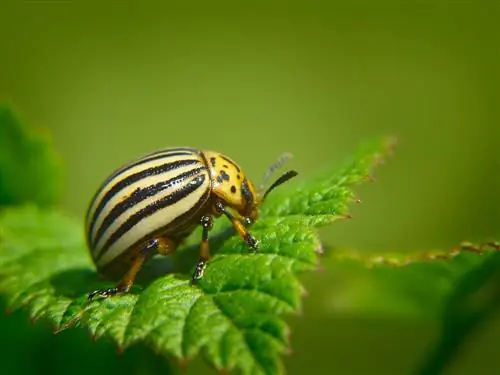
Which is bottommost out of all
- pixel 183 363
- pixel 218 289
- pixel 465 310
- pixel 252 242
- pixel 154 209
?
pixel 465 310

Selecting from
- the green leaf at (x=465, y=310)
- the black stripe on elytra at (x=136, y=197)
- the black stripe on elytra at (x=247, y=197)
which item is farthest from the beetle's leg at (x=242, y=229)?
the green leaf at (x=465, y=310)

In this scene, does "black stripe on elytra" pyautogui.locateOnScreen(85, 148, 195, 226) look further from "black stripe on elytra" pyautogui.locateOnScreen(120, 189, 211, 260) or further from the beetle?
"black stripe on elytra" pyautogui.locateOnScreen(120, 189, 211, 260)

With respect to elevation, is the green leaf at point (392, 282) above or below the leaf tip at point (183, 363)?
below

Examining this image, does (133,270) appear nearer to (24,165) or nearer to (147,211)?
(147,211)

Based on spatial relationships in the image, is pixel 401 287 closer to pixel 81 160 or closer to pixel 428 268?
pixel 428 268

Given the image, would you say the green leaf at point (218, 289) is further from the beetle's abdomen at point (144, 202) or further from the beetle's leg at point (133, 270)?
the beetle's abdomen at point (144, 202)

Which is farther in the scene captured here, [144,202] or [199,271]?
[144,202]

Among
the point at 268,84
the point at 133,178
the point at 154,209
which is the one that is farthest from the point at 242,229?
the point at 268,84
